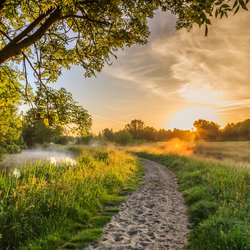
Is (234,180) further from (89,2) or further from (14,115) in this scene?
(14,115)

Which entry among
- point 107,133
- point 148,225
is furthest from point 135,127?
point 148,225

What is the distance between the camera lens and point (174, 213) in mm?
11266

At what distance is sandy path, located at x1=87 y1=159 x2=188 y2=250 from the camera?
307 inches

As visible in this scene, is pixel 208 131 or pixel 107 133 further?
pixel 107 133

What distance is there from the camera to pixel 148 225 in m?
9.58

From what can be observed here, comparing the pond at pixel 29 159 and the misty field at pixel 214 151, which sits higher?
the misty field at pixel 214 151

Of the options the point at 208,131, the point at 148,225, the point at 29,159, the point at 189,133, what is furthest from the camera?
the point at 189,133

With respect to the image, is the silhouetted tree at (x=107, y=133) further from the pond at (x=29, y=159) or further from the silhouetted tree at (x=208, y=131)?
the pond at (x=29, y=159)

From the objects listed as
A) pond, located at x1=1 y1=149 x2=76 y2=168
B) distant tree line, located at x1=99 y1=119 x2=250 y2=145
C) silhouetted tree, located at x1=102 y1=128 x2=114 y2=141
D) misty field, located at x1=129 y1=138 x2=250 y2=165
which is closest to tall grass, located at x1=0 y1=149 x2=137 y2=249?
pond, located at x1=1 y1=149 x2=76 y2=168

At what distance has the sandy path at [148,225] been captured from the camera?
307 inches

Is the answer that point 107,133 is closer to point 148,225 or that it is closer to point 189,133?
point 189,133

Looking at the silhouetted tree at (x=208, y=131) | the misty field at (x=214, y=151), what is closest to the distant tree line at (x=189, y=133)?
the silhouetted tree at (x=208, y=131)

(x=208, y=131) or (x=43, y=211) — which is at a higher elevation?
(x=208, y=131)

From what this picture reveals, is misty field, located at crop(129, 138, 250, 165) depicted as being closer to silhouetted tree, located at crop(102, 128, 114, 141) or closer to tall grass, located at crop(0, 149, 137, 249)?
tall grass, located at crop(0, 149, 137, 249)
